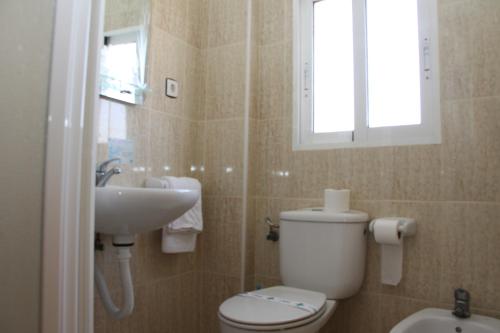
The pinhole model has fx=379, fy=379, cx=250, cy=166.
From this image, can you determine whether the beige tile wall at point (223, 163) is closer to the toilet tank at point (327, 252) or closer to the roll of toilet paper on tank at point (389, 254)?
the toilet tank at point (327, 252)

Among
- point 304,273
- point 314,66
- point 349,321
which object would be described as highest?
point 314,66

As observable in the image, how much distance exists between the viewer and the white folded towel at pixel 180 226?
1.68 m

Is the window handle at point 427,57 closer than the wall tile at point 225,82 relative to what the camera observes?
Yes

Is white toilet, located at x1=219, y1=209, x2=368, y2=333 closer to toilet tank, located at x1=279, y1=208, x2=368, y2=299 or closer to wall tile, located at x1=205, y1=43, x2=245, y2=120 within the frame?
toilet tank, located at x1=279, y1=208, x2=368, y2=299

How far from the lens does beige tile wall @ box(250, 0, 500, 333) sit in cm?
147

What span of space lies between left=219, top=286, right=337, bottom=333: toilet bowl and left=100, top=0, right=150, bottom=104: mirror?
3.13 ft

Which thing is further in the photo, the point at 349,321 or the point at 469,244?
the point at 349,321

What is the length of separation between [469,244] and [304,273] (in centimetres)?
66

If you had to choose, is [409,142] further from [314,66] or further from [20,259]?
[20,259]

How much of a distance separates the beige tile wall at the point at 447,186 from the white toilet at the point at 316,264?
5.5 inches

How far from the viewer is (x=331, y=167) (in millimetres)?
1802

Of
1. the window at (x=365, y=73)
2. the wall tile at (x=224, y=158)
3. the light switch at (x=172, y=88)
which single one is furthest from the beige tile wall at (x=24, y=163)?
the window at (x=365, y=73)

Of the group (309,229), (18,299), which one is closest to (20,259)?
(18,299)

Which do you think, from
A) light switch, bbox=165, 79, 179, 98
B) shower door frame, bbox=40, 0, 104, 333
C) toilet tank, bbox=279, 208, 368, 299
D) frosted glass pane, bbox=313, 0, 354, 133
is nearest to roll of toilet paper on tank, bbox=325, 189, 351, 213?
toilet tank, bbox=279, 208, 368, 299
